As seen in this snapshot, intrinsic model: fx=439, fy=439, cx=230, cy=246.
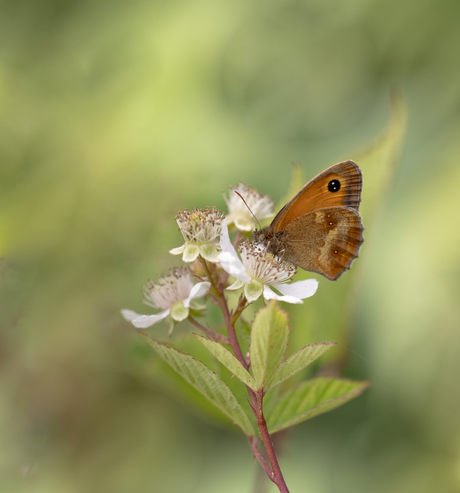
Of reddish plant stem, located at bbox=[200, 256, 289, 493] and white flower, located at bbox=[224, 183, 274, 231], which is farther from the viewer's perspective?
white flower, located at bbox=[224, 183, 274, 231]

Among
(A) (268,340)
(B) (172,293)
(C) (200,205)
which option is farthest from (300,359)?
(C) (200,205)

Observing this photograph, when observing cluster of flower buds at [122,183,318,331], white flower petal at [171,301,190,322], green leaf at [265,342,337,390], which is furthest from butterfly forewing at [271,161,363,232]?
green leaf at [265,342,337,390]

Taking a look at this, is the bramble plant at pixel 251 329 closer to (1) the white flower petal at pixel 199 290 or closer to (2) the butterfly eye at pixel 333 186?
(1) the white flower petal at pixel 199 290

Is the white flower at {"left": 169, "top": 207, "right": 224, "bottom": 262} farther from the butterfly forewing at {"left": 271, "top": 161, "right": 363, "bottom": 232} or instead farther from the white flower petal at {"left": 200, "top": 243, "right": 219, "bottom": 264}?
the butterfly forewing at {"left": 271, "top": 161, "right": 363, "bottom": 232}

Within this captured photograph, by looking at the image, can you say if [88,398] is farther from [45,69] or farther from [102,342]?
[45,69]

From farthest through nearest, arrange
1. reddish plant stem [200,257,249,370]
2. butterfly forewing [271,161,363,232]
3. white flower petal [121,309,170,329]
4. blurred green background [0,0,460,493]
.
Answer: blurred green background [0,0,460,493] → butterfly forewing [271,161,363,232] → white flower petal [121,309,170,329] → reddish plant stem [200,257,249,370]

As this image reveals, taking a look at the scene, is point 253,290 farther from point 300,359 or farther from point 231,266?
point 300,359

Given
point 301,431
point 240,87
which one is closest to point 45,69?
point 240,87
